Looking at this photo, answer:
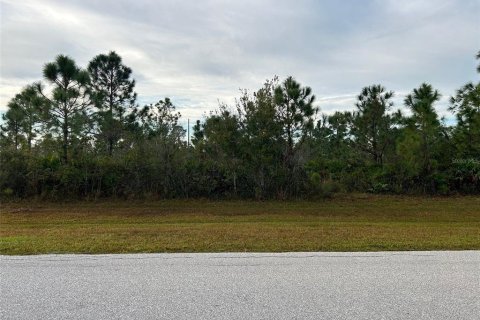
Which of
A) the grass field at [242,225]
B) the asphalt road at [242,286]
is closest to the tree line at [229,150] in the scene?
the grass field at [242,225]

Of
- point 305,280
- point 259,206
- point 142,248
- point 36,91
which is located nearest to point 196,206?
point 259,206

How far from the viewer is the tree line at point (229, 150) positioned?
19062 mm

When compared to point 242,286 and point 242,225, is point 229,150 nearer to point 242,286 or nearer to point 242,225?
point 242,225

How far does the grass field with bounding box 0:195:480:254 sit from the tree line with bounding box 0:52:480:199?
1.29 metres

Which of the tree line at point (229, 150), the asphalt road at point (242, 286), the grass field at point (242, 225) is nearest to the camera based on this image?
the asphalt road at point (242, 286)

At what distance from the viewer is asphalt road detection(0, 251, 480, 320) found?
3807 millimetres

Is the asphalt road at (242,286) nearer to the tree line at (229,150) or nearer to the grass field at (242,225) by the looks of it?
the grass field at (242,225)

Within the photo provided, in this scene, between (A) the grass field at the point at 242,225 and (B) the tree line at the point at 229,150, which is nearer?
(A) the grass field at the point at 242,225

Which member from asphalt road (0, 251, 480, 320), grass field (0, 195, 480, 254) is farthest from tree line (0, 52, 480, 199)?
asphalt road (0, 251, 480, 320)

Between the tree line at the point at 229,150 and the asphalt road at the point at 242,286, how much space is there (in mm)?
13209

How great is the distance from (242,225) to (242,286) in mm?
6702

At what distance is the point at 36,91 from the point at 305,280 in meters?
18.8

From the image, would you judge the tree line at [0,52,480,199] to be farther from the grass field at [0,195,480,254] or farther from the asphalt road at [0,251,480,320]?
the asphalt road at [0,251,480,320]

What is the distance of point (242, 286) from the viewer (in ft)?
15.0
